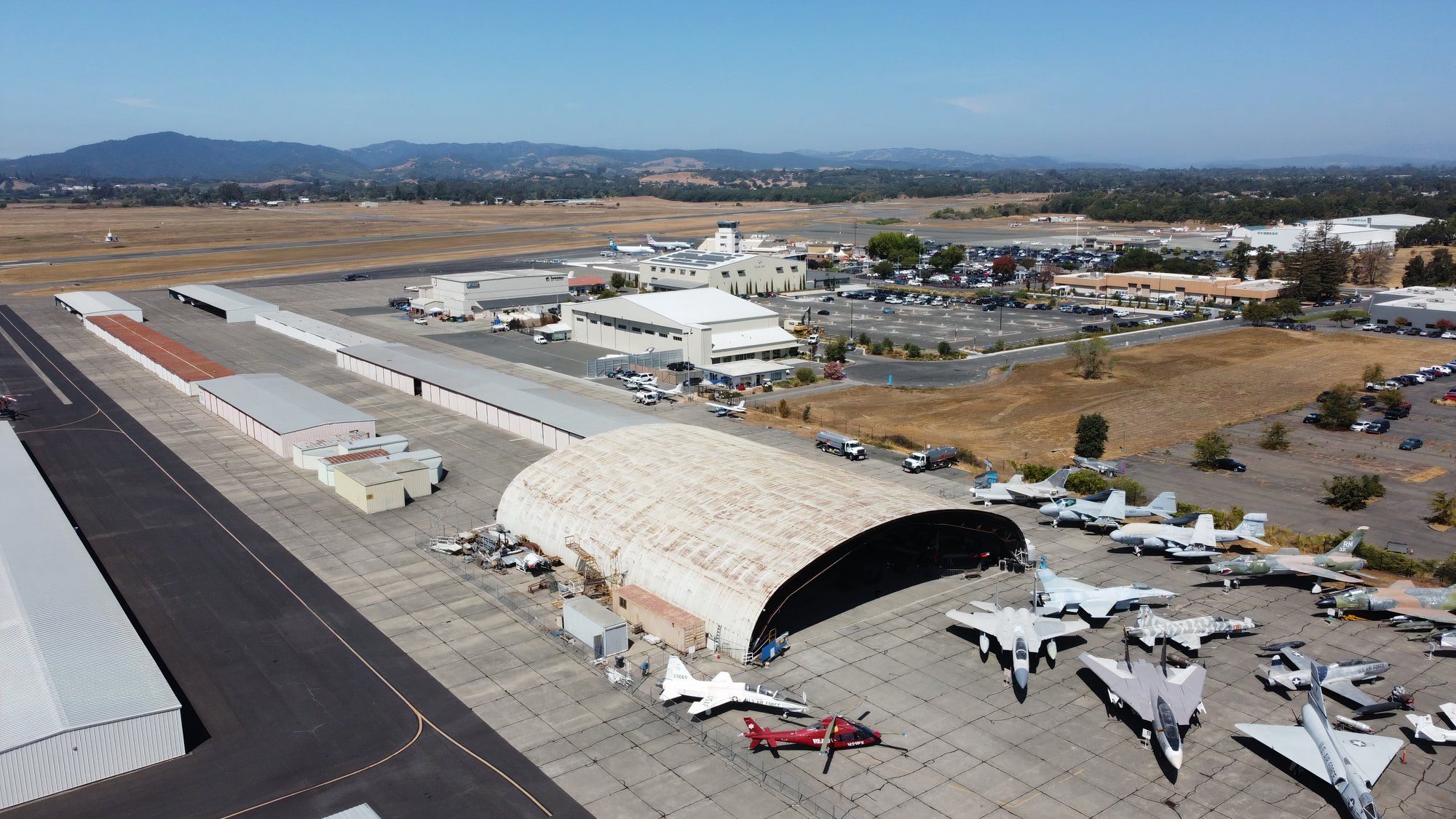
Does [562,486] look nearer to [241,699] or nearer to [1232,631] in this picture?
[241,699]

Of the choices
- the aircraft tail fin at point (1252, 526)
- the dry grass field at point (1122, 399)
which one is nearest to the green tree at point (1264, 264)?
the dry grass field at point (1122, 399)

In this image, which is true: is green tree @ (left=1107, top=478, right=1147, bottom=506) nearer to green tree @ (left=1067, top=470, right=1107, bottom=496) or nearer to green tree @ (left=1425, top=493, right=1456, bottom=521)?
green tree @ (left=1067, top=470, right=1107, bottom=496)

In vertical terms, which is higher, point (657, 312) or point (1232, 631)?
point (657, 312)

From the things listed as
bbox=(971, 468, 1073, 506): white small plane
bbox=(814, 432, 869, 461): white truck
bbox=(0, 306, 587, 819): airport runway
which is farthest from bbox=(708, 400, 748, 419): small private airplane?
bbox=(0, 306, 587, 819): airport runway

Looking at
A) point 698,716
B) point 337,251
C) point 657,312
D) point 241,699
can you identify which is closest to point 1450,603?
point 698,716

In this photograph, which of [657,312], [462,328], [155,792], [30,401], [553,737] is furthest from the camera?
[462,328]

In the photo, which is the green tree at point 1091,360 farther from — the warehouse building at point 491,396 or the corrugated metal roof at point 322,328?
the corrugated metal roof at point 322,328
